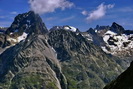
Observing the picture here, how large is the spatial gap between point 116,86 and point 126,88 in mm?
7233

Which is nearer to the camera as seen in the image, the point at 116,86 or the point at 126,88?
the point at 126,88

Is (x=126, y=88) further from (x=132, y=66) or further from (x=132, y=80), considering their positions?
(x=132, y=66)

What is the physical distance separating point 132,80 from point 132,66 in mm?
6882

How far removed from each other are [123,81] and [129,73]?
3.83 metres

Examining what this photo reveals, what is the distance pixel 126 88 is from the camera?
86.5m

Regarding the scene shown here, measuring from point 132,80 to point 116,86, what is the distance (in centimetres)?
682

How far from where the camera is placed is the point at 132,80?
291 feet

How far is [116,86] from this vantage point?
93.5 metres

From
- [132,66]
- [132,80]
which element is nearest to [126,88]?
[132,80]

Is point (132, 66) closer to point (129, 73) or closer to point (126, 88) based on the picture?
point (129, 73)

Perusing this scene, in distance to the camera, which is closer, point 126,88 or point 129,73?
point 126,88

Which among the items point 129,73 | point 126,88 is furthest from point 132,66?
point 126,88

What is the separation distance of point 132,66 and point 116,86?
8.33 metres
